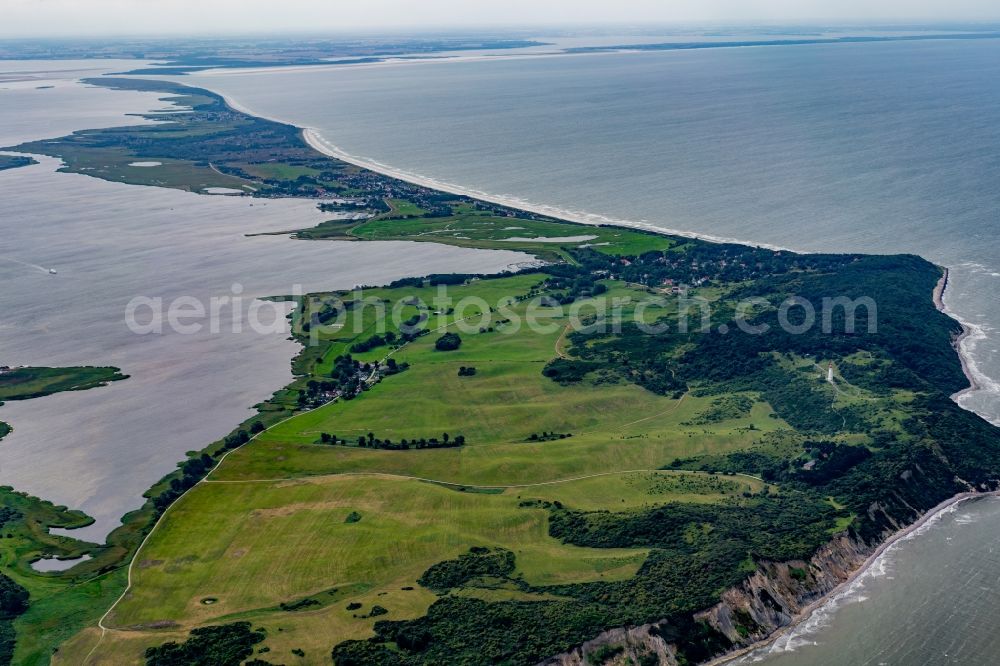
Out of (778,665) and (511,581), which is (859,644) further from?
(511,581)

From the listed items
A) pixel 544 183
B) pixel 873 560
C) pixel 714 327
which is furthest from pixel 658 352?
pixel 544 183

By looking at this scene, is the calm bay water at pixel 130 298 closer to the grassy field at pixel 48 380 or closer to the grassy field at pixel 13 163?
the grassy field at pixel 48 380

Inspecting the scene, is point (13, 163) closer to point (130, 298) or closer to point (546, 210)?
point (130, 298)

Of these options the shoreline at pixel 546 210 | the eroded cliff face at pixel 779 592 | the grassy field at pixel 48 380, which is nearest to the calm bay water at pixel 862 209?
the shoreline at pixel 546 210

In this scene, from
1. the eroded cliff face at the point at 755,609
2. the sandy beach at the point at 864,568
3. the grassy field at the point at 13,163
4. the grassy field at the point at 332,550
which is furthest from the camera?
the grassy field at the point at 13,163

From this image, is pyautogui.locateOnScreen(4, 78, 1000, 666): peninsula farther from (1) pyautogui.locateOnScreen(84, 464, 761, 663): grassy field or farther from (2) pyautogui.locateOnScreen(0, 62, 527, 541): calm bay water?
(2) pyautogui.locateOnScreen(0, 62, 527, 541): calm bay water

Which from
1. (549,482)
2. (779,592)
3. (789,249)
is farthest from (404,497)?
(789,249)

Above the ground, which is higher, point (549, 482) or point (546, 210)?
point (546, 210)
